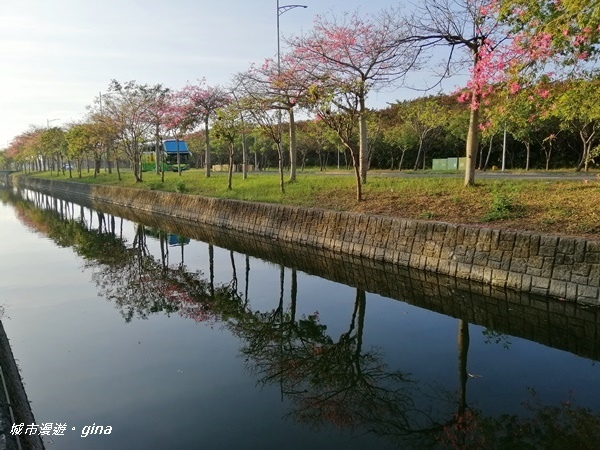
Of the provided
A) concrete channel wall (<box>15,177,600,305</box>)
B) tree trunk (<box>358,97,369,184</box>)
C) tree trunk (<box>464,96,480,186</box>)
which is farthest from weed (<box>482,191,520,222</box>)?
tree trunk (<box>358,97,369,184</box>)

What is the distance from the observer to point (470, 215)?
11.7 metres

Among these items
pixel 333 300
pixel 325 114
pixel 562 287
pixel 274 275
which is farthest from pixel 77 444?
pixel 325 114

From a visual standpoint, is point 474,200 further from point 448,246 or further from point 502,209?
point 448,246

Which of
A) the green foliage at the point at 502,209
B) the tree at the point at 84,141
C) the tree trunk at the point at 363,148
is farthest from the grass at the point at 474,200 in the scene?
the tree at the point at 84,141

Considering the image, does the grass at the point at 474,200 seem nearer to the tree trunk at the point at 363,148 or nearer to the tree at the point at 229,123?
the tree trunk at the point at 363,148

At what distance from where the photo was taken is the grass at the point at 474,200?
10.1 m

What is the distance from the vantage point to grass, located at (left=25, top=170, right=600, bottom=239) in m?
10.1

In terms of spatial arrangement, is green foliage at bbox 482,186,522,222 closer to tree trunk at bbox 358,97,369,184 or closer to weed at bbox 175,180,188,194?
tree trunk at bbox 358,97,369,184

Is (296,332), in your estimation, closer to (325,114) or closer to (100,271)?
(100,271)

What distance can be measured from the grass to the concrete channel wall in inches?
32.8

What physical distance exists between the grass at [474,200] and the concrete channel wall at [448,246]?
83 centimetres

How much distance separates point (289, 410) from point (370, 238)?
7738mm

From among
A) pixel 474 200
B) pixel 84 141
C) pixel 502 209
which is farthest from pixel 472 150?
pixel 84 141

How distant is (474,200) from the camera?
12.8m
